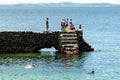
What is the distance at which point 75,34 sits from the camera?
59219mm

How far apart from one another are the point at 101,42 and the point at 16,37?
19808mm

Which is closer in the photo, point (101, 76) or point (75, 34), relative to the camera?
point (101, 76)

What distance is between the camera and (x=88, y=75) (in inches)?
1864

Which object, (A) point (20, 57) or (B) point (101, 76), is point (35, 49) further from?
(B) point (101, 76)

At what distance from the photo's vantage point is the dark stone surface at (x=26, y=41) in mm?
59656

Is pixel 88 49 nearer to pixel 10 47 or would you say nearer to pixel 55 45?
pixel 55 45

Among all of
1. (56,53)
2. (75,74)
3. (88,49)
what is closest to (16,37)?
(56,53)

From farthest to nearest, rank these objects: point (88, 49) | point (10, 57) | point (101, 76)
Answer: point (88, 49)
point (10, 57)
point (101, 76)

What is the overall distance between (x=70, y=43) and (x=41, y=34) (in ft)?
12.7

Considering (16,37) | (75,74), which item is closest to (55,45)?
(16,37)

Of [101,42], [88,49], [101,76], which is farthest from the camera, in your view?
[101,42]

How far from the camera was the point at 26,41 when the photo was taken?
197 feet

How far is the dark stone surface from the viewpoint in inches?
2349

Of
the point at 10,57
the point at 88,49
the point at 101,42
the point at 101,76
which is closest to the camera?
the point at 101,76
